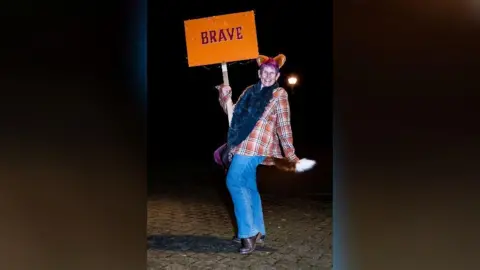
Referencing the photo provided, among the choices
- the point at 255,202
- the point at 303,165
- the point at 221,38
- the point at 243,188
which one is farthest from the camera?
the point at 255,202

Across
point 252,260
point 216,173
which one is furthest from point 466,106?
point 216,173

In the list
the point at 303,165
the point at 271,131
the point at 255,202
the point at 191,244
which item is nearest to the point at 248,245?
the point at 255,202

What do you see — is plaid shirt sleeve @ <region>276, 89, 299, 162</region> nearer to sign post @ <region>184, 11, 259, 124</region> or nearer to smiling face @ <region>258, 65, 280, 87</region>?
smiling face @ <region>258, 65, 280, 87</region>

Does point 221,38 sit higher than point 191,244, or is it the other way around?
point 221,38

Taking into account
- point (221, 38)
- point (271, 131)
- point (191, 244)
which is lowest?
point (191, 244)

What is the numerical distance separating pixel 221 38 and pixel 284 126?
1.21 metres

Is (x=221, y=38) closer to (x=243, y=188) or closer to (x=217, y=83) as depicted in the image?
(x=243, y=188)

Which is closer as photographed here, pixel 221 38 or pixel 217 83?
pixel 221 38

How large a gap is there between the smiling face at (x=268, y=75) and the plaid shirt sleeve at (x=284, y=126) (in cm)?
14

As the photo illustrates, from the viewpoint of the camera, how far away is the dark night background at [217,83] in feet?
26.6

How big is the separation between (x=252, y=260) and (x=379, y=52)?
8.89 feet

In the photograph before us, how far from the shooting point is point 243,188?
5961mm

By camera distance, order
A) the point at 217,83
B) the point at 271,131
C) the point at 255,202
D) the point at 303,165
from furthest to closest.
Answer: the point at 217,83
the point at 255,202
the point at 271,131
the point at 303,165

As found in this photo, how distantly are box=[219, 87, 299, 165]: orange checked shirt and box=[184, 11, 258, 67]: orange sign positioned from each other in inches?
30.8
